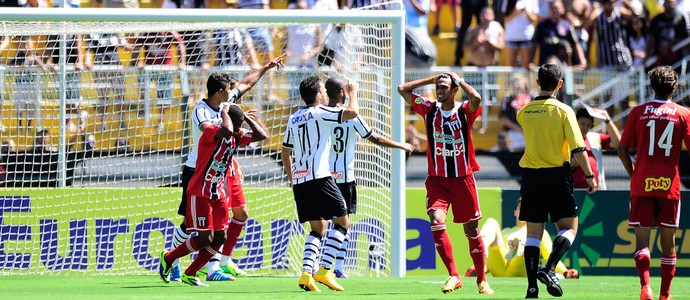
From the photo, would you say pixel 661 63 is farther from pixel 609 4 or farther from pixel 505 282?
pixel 505 282

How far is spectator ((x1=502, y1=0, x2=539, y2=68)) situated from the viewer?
742 inches

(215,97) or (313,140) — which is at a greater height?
(215,97)

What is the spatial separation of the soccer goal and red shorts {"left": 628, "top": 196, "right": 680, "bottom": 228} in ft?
12.7

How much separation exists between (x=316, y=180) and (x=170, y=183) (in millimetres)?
4172

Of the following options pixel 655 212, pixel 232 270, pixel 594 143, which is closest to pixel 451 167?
pixel 655 212

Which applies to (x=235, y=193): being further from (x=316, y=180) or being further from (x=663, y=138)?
(x=663, y=138)

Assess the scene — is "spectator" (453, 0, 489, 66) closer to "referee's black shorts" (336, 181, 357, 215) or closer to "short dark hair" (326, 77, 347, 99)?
"referee's black shorts" (336, 181, 357, 215)

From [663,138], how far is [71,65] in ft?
23.4

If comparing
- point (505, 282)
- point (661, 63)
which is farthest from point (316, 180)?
point (661, 63)

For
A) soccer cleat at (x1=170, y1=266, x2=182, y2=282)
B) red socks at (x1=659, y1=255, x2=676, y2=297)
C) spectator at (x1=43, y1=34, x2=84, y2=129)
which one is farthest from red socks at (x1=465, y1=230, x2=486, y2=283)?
spectator at (x1=43, y1=34, x2=84, y2=129)

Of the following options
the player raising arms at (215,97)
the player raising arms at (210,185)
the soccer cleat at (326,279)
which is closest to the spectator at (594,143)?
the player raising arms at (215,97)

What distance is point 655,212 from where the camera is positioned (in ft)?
29.0

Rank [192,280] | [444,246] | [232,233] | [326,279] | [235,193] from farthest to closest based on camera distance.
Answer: [232,233], [235,193], [192,280], [444,246], [326,279]

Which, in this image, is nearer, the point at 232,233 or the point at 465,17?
the point at 232,233
